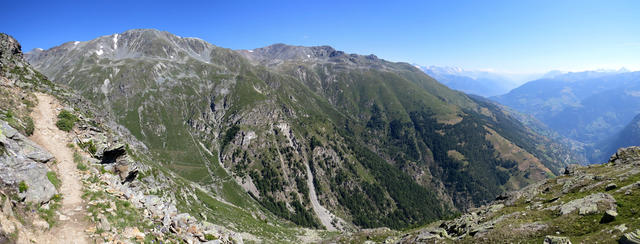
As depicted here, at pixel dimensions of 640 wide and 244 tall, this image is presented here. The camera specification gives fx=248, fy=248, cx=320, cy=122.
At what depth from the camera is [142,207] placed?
19.8m

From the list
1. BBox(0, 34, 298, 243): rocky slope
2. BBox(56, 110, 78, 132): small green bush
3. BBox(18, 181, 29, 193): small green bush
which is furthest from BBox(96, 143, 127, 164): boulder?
BBox(18, 181, 29, 193): small green bush

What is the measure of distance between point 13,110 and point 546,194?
254 ft

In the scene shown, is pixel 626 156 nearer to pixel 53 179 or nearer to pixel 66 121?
pixel 53 179

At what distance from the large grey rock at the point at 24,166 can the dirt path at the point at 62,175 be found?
1.18m

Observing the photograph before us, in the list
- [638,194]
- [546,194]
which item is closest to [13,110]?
[638,194]

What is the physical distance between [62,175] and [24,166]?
2.75m

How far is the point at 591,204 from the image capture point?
87.3 ft

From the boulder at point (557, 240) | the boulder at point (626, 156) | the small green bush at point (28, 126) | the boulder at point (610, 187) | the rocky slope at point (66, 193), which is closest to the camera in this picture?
the rocky slope at point (66, 193)

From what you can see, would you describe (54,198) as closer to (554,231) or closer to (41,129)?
(41,129)

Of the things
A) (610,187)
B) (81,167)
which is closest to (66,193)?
(81,167)

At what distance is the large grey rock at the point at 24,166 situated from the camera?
15.3 metres

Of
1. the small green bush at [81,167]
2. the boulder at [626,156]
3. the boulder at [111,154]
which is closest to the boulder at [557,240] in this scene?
the small green bush at [81,167]

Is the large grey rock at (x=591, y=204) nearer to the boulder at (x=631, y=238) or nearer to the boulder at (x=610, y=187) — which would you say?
the boulder at (x=610, y=187)

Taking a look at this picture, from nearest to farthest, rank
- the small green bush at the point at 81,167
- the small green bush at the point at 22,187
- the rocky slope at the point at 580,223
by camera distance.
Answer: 1. the small green bush at the point at 22,187
2. the rocky slope at the point at 580,223
3. the small green bush at the point at 81,167
